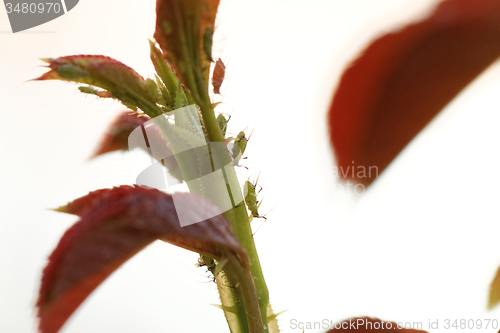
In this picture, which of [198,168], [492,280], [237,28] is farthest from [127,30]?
[492,280]

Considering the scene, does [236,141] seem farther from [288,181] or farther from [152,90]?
[288,181]

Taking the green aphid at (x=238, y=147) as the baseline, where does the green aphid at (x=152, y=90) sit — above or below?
above

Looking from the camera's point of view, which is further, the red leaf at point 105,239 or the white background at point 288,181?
the white background at point 288,181

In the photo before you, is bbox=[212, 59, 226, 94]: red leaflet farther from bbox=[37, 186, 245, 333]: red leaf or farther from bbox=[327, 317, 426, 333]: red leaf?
bbox=[327, 317, 426, 333]: red leaf

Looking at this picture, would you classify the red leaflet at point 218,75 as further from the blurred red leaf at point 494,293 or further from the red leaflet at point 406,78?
the blurred red leaf at point 494,293

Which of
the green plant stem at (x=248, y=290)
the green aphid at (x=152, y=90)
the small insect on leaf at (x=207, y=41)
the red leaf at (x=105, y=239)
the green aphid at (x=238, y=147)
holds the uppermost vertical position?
the small insect on leaf at (x=207, y=41)

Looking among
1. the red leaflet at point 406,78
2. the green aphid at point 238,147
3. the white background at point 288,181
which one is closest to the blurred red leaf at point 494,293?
the white background at point 288,181
